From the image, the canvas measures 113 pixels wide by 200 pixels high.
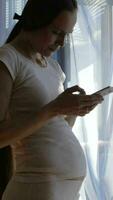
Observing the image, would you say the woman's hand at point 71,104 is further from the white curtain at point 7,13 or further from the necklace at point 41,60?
the white curtain at point 7,13

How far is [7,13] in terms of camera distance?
1.74 meters

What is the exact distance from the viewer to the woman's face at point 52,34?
889mm

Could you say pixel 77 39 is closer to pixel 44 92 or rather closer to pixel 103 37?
pixel 103 37

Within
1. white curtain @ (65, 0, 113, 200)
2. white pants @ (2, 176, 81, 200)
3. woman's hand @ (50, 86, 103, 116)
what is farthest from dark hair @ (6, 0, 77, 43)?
white curtain @ (65, 0, 113, 200)

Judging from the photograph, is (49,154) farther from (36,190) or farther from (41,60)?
(41,60)

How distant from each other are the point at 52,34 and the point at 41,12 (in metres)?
0.06

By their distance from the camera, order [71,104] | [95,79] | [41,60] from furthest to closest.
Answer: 1. [95,79]
2. [41,60]
3. [71,104]

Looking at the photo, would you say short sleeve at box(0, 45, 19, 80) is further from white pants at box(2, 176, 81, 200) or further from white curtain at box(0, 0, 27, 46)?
white curtain at box(0, 0, 27, 46)

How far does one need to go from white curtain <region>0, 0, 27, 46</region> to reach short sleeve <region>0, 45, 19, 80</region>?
91cm

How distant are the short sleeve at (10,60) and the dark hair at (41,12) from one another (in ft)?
0.30

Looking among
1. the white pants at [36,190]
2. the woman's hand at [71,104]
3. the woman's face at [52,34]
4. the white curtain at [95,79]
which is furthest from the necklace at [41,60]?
the white curtain at [95,79]

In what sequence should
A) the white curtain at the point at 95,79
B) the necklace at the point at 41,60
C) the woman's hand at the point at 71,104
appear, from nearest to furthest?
the woman's hand at the point at 71,104 → the necklace at the point at 41,60 → the white curtain at the point at 95,79

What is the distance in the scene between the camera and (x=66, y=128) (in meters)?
0.93

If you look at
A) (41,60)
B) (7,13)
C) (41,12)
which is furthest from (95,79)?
(41,12)
